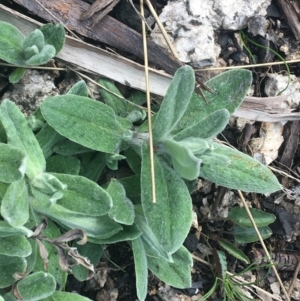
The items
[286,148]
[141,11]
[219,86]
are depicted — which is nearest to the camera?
[219,86]

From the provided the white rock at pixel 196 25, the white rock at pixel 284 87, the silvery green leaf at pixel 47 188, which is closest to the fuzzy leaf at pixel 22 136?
the silvery green leaf at pixel 47 188

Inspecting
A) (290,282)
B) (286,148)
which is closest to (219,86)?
(286,148)

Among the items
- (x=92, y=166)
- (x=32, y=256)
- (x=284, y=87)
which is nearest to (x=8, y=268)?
(x=32, y=256)

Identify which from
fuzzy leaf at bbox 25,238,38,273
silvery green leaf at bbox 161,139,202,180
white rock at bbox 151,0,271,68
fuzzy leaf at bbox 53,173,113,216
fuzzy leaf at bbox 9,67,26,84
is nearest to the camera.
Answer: silvery green leaf at bbox 161,139,202,180

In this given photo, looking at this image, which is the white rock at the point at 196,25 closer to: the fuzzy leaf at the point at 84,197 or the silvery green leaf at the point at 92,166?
the silvery green leaf at the point at 92,166

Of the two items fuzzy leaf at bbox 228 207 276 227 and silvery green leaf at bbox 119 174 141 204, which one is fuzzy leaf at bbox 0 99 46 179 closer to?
silvery green leaf at bbox 119 174 141 204

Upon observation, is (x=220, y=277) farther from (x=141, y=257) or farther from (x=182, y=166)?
(x=182, y=166)

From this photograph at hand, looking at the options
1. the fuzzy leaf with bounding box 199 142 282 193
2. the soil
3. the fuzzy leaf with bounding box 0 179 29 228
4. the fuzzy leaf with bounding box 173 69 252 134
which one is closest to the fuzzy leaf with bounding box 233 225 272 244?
the soil

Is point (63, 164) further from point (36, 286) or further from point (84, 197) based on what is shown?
point (36, 286)
